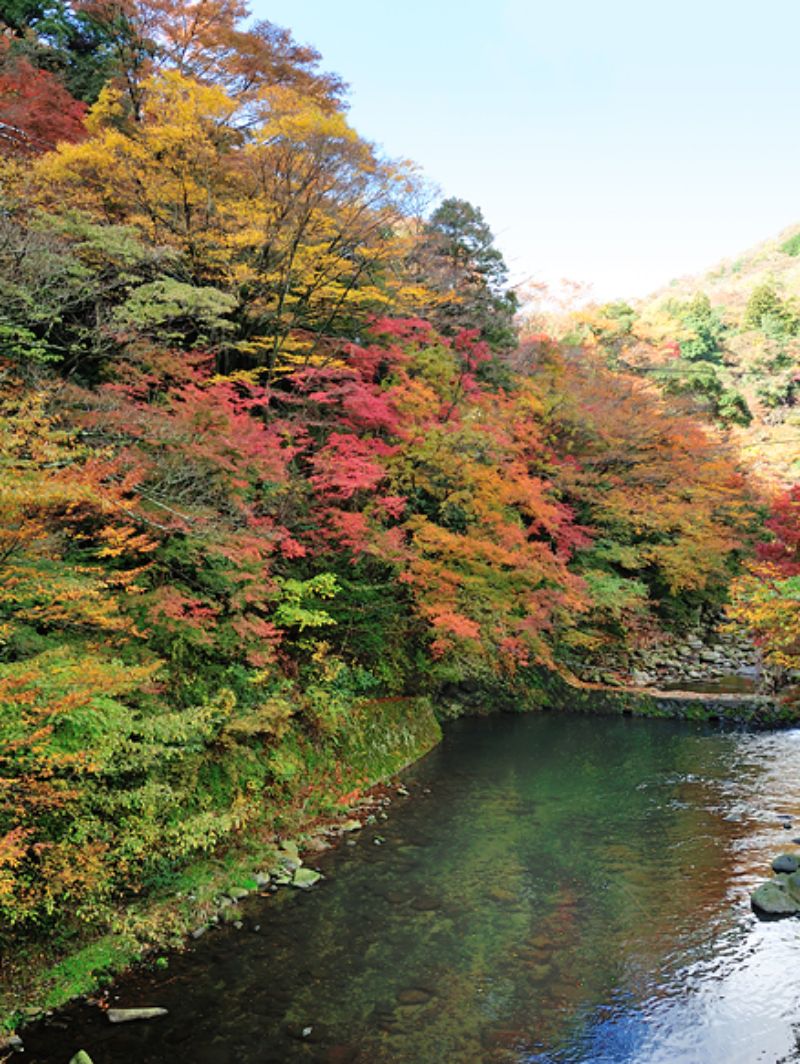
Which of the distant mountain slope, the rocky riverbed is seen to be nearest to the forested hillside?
the rocky riverbed

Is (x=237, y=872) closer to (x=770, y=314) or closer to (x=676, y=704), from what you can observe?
(x=676, y=704)

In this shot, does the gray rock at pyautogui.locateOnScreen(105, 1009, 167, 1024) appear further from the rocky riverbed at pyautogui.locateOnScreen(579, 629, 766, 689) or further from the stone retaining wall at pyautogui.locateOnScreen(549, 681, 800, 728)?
the rocky riverbed at pyautogui.locateOnScreen(579, 629, 766, 689)

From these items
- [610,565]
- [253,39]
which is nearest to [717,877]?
[610,565]

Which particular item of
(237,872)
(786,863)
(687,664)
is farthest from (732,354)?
(237,872)

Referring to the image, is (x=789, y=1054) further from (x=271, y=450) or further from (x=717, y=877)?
(x=271, y=450)

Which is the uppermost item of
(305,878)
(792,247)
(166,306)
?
(792,247)

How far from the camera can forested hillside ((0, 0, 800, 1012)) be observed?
702 cm

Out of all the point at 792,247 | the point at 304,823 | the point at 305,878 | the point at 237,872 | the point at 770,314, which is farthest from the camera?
the point at 792,247

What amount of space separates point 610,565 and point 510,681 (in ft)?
19.4

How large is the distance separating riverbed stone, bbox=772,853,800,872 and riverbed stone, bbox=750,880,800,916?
0.63m

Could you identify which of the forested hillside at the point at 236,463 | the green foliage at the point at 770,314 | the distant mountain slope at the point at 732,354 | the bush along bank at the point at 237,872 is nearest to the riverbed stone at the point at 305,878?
the bush along bank at the point at 237,872

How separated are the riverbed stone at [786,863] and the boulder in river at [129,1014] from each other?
7.91 metres

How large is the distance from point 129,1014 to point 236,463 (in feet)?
21.7

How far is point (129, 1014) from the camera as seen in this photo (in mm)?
6109
